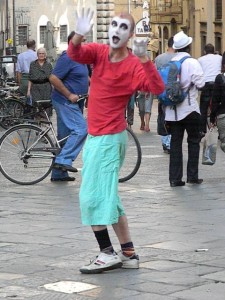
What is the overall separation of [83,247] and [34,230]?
970 mm

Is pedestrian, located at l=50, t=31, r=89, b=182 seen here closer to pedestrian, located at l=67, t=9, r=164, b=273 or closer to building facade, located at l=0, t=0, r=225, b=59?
pedestrian, located at l=67, t=9, r=164, b=273

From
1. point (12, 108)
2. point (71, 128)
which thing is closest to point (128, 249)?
point (71, 128)

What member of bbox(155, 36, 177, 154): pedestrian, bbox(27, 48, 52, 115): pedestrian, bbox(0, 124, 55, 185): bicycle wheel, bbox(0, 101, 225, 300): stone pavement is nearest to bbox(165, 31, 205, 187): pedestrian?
bbox(0, 101, 225, 300): stone pavement

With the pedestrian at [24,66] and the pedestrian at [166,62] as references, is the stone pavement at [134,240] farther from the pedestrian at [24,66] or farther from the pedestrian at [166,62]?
the pedestrian at [24,66]

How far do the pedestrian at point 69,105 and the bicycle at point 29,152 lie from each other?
119 millimetres

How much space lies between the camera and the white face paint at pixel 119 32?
7.87 metres

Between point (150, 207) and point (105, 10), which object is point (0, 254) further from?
point (105, 10)

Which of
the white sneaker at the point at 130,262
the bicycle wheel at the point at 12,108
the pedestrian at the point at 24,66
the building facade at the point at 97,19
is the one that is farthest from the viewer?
the building facade at the point at 97,19

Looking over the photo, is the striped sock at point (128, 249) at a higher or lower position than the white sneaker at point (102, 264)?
higher

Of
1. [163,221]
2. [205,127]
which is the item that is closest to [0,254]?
[163,221]

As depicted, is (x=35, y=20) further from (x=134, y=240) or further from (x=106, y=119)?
(x=106, y=119)

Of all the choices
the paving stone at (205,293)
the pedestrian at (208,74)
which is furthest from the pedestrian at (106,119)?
the pedestrian at (208,74)

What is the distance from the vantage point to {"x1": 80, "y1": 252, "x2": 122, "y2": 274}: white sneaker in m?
7.80

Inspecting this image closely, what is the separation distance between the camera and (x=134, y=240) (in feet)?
29.9
